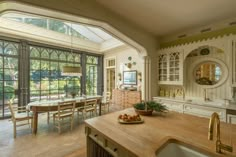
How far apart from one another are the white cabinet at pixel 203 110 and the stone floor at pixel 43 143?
263cm

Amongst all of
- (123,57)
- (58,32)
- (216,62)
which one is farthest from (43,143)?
(123,57)

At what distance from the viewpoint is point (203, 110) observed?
3186mm

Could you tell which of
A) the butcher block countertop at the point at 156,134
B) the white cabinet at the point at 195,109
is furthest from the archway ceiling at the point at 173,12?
the butcher block countertop at the point at 156,134

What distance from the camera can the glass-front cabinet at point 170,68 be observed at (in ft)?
12.5

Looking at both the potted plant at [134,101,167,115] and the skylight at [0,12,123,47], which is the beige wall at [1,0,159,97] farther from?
the potted plant at [134,101,167,115]

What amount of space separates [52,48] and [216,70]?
5.87 metres

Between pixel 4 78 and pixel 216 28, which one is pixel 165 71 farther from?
pixel 4 78

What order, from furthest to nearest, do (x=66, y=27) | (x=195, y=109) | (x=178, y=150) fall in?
1. (x=66, y=27)
2. (x=195, y=109)
3. (x=178, y=150)

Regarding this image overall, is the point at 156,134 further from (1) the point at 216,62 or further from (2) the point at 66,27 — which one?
(2) the point at 66,27

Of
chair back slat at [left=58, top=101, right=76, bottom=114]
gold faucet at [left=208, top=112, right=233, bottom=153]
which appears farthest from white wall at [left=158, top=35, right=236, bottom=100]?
chair back slat at [left=58, top=101, right=76, bottom=114]

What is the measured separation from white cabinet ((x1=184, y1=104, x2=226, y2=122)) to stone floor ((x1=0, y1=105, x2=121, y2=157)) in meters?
2.63

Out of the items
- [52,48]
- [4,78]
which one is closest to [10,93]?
[4,78]

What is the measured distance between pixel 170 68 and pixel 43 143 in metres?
3.77

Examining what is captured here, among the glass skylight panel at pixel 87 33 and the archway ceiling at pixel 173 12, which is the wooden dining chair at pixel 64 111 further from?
the glass skylight panel at pixel 87 33
